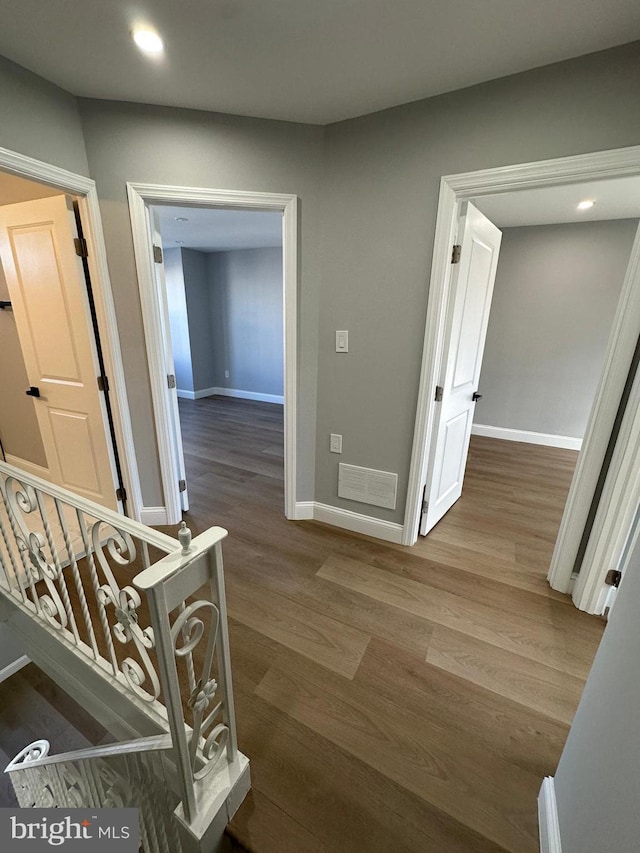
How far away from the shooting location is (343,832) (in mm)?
1030

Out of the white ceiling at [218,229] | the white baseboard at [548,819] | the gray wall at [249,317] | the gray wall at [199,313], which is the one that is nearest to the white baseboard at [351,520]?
the white baseboard at [548,819]

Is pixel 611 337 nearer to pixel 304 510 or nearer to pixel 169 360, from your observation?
pixel 304 510

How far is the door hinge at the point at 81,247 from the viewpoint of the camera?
79.5 inches

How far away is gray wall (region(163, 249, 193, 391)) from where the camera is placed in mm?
5711

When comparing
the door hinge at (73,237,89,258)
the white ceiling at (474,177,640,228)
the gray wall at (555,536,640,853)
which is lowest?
the gray wall at (555,536,640,853)

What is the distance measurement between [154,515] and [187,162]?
2257mm

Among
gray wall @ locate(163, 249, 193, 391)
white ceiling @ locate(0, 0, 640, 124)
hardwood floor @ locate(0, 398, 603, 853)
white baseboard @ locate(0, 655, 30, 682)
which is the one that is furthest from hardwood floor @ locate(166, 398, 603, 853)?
gray wall @ locate(163, 249, 193, 391)

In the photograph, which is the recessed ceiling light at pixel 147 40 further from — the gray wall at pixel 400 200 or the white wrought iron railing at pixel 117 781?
the white wrought iron railing at pixel 117 781

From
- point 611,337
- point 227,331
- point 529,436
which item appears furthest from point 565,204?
point 227,331

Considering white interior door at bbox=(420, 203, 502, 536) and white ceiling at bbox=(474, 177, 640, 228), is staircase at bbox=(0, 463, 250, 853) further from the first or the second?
white ceiling at bbox=(474, 177, 640, 228)

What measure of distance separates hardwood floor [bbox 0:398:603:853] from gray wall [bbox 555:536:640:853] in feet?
0.99

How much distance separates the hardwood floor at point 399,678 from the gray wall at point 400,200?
1.78ft

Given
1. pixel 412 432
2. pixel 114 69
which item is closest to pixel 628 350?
pixel 412 432

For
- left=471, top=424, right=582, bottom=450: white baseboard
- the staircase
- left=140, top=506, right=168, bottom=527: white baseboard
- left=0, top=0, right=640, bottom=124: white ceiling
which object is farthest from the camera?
left=471, top=424, right=582, bottom=450: white baseboard
